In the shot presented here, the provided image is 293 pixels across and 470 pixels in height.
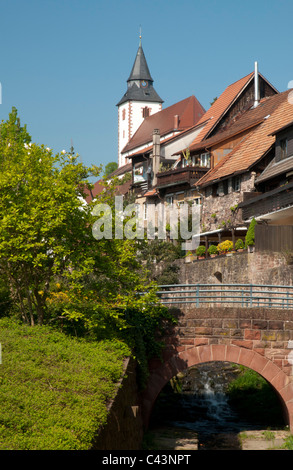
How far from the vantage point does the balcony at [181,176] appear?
5159 centimetres

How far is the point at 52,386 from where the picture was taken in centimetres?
1473

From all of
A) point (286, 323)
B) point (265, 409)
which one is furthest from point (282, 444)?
point (265, 409)

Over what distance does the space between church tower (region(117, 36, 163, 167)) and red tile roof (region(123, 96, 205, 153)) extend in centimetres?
1288

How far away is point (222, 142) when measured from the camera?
49094 mm

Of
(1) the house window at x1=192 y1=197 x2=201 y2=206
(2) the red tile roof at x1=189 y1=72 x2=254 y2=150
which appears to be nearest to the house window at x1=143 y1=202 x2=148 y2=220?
(2) the red tile roof at x1=189 y1=72 x2=254 y2=150

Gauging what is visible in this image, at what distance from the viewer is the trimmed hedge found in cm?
1225

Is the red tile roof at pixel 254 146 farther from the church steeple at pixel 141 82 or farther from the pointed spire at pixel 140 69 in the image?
the pointed spire at pixel 140 69

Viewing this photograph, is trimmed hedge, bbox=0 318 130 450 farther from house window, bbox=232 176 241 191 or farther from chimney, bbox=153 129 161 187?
chimney, bbox=153 129 161 187

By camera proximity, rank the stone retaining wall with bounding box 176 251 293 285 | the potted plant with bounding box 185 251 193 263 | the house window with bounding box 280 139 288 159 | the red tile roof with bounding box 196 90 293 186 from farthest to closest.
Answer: the potted plant with bounding box 185 251 193 263
the red tile roof with bounding box 196 90 293 186
the house window with bounding box 280 139 288 159
the stone retaining wall with bounding box 176 251 293 285

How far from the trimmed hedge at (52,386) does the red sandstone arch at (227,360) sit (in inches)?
136

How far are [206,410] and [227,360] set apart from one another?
693 cm

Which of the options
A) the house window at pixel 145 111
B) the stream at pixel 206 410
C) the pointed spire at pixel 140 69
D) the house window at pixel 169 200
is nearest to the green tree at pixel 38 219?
the stream at pixel 206 410
